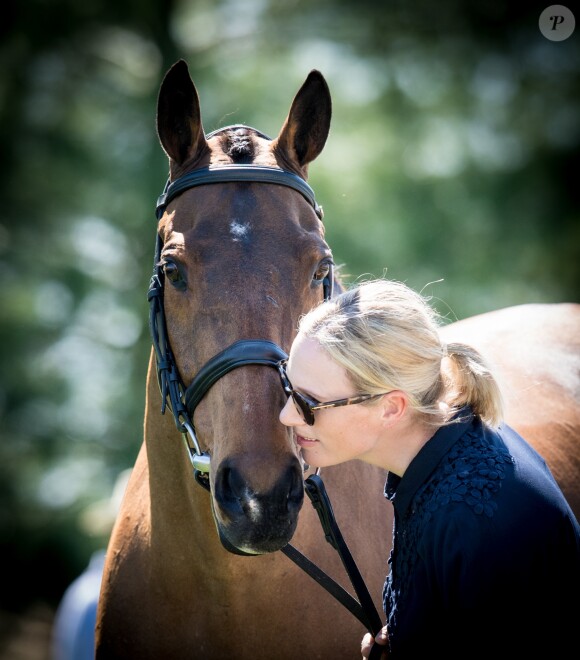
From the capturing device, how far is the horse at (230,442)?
2213mm

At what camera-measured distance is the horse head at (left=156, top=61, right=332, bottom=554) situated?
215 cm

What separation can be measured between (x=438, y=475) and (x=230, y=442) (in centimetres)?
65

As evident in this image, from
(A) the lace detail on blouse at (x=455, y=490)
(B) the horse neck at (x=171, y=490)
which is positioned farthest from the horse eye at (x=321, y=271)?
(A) the lace detail on blouse at (x=455, y=490)

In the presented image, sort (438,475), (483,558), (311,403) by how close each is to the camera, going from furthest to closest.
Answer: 1. (311,403)
2. (438,475)
3. (483,558)

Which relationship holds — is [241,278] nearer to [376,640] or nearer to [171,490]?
[171,490]

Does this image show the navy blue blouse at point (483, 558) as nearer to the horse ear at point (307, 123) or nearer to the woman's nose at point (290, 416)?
the woman's nose at point (290, 416)

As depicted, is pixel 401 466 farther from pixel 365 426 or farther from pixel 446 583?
pixel 446 583

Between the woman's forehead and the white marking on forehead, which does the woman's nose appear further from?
the white marking on forehead

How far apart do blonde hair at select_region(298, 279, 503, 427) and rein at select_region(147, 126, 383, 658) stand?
0.28 metres

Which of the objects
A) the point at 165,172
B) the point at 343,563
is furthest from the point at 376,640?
the point at 165,172

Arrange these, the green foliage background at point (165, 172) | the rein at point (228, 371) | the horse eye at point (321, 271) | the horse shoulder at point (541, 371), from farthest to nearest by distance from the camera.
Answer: the green foliage background at point (165, 172) < the horse shoulder at point (541, 371) < the horse eye at point (321, 271) < the rein at point (228, 371)

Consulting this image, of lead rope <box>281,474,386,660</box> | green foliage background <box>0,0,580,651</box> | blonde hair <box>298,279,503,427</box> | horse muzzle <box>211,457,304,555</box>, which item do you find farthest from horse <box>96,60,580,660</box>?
green foliage background <box>0,0,580,651</box>

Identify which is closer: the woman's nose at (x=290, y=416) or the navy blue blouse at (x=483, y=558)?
the navy blue blouse at (x=483, y=558)

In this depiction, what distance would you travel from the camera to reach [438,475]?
1955 mm
